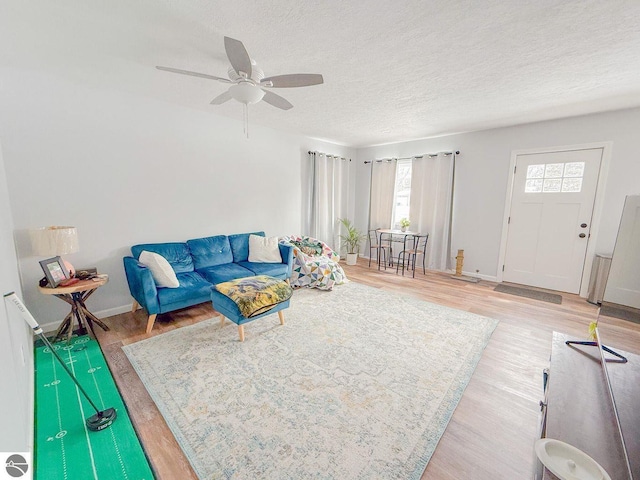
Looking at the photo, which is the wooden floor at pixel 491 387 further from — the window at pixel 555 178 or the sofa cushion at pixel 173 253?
the window at pixel 555 178

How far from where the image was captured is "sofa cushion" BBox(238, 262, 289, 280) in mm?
3685

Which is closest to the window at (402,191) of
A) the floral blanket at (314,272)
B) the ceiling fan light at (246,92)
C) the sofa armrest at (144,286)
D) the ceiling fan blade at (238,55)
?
the floral blanket at (314,272)

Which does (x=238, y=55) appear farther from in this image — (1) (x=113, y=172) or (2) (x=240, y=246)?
(2) (x=240, y=246)

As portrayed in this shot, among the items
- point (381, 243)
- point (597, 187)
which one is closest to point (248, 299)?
point (381, 243)

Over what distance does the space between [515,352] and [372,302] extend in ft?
5.18

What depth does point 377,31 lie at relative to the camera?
1.79 m

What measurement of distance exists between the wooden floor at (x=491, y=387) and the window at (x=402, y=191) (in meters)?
2.35

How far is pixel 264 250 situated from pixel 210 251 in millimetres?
753

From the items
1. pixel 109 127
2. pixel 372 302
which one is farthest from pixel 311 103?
pixel 372 302

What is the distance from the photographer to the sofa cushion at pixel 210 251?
359 centimetres

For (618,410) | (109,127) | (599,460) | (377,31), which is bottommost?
(599,460)

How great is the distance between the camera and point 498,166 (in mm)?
4293

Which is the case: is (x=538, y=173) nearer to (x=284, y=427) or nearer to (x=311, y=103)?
(x=311, y=103)

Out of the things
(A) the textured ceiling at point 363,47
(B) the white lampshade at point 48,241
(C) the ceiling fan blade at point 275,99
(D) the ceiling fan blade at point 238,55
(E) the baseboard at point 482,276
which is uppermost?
(A) the textured ceiling at point 363,47
